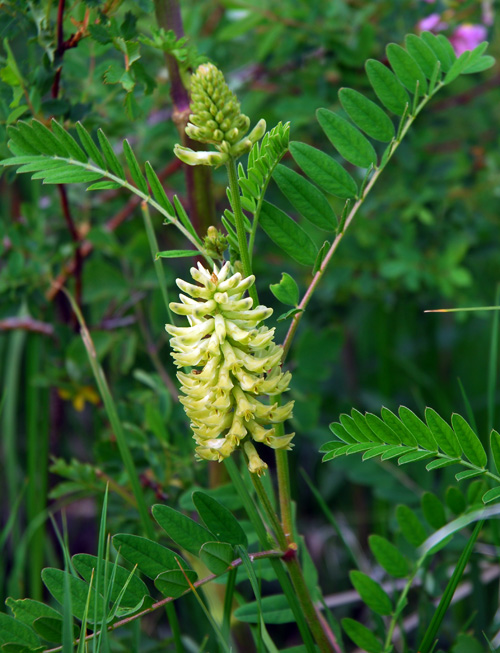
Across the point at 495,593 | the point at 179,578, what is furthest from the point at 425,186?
the point at 179,578

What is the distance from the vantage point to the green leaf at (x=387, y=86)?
0.88 m

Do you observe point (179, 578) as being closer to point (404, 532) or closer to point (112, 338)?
point (404, 532)

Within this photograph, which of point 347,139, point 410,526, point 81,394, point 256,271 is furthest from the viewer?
point 256,271

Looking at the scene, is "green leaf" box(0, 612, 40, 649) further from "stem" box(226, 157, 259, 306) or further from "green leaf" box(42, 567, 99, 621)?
"stem" box(226, 157, 259, 306)

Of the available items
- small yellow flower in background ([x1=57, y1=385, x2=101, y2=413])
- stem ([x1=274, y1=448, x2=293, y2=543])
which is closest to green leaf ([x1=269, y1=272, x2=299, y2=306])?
stem ([x1=274, y1=448, x2=293, y2=543])

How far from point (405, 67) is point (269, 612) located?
80cm

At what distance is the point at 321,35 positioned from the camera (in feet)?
4.95

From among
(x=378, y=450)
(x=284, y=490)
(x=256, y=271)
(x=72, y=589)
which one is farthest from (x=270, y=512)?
(x=256, y=271)

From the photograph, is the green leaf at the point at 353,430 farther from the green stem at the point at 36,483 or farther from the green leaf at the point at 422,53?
the green stem at the point at 36,483

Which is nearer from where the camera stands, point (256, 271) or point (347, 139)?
point (347, 139)

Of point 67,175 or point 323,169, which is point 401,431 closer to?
point 323,169

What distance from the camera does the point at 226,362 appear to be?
67 centimetres

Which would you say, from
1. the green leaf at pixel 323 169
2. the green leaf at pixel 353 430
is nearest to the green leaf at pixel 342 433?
the green leaf at pixel 353 430

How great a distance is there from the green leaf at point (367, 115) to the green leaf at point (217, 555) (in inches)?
22.9
